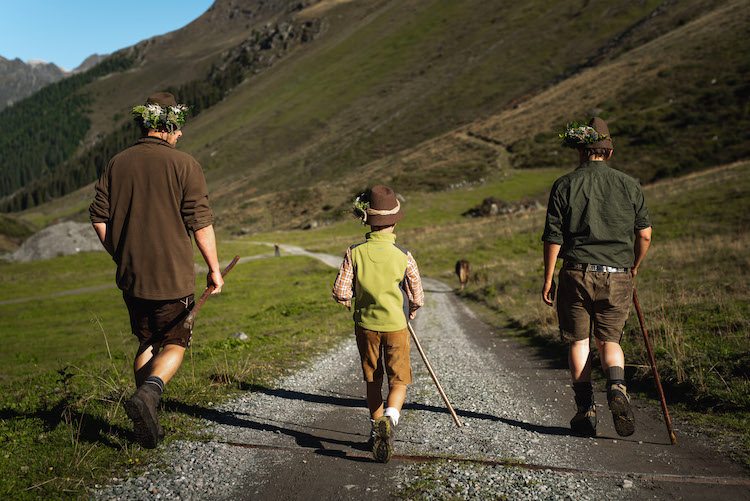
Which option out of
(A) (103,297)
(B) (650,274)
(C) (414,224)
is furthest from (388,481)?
(C) (414,224)

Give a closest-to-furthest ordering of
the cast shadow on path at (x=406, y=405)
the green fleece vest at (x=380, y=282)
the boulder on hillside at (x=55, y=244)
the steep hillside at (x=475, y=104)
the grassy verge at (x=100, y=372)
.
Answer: the grassy verge at (x=100, y=372) < the green fleece vest at (x=380, y=282) < the cast shadow on path at (x=406, y=405) < the boulder on hillside at (x=55, y=244) < the steep hillside at (x=475, y=104)

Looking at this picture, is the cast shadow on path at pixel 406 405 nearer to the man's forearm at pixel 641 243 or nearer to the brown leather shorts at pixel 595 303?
the brown leather shorts at pixel 595 303

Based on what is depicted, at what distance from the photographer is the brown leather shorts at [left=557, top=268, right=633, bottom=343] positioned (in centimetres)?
504

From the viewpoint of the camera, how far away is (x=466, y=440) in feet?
16.4

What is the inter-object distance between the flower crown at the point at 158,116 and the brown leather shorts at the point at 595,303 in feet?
14.0

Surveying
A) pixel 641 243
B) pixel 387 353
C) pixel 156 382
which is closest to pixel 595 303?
pixel 641 243

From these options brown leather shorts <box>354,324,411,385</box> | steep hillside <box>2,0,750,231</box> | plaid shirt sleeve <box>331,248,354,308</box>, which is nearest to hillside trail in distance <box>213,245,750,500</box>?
brown leather shorts <box>354,324,411,385</box>

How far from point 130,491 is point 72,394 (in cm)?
276

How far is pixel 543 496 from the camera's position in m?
3.70

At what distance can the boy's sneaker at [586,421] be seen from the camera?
4984 millimetres

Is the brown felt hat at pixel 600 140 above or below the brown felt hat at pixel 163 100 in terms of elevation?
below

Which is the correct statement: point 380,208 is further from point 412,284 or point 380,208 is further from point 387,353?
point 387,353

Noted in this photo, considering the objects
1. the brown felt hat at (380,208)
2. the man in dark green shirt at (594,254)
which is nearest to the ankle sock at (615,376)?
the man in dark green shirt at (594,254)

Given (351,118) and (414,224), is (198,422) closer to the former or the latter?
(414,224)
